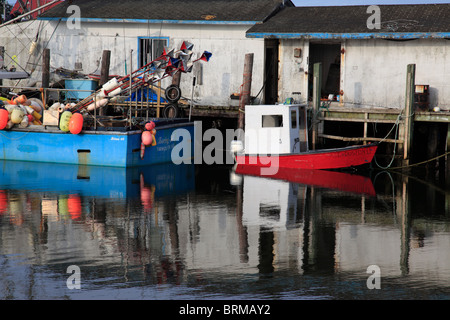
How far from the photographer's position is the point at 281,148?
22.3m

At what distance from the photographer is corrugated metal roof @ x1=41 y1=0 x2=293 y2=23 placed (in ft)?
87.8

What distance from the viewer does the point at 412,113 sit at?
22.7 m

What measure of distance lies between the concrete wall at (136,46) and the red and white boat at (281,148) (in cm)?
424

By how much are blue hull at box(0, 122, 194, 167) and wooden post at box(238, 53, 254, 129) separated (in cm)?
221

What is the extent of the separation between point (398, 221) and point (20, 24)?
63.5 feet

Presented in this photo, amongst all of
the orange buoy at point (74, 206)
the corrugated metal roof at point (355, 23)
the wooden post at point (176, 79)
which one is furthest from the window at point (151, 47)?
the orange buoy at point (74, 206)

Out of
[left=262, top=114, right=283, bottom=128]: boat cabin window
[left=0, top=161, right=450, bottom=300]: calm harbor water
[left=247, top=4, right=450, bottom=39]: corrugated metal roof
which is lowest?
[left=0, top=161, right=450, bottom=300]: calm harbor water

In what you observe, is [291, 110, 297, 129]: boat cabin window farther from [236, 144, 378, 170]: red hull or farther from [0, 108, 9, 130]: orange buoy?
[0, 108, 9, 130]: orange buoy

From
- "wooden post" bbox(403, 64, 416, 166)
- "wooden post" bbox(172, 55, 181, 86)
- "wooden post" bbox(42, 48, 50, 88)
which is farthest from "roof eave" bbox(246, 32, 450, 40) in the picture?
"wooden post" bbox(42, 48, 50, 88)

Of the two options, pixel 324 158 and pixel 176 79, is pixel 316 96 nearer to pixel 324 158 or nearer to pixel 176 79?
pixel 324 158

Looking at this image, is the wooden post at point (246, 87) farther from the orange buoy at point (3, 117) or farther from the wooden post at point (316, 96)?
the orange buoy at point (3, 117)

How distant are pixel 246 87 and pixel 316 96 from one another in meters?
2.40

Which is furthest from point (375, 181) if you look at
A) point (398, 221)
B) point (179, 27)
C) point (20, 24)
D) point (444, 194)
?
point (20, 24)

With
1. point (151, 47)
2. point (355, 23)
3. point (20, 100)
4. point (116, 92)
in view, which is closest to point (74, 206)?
point (116, 92)
